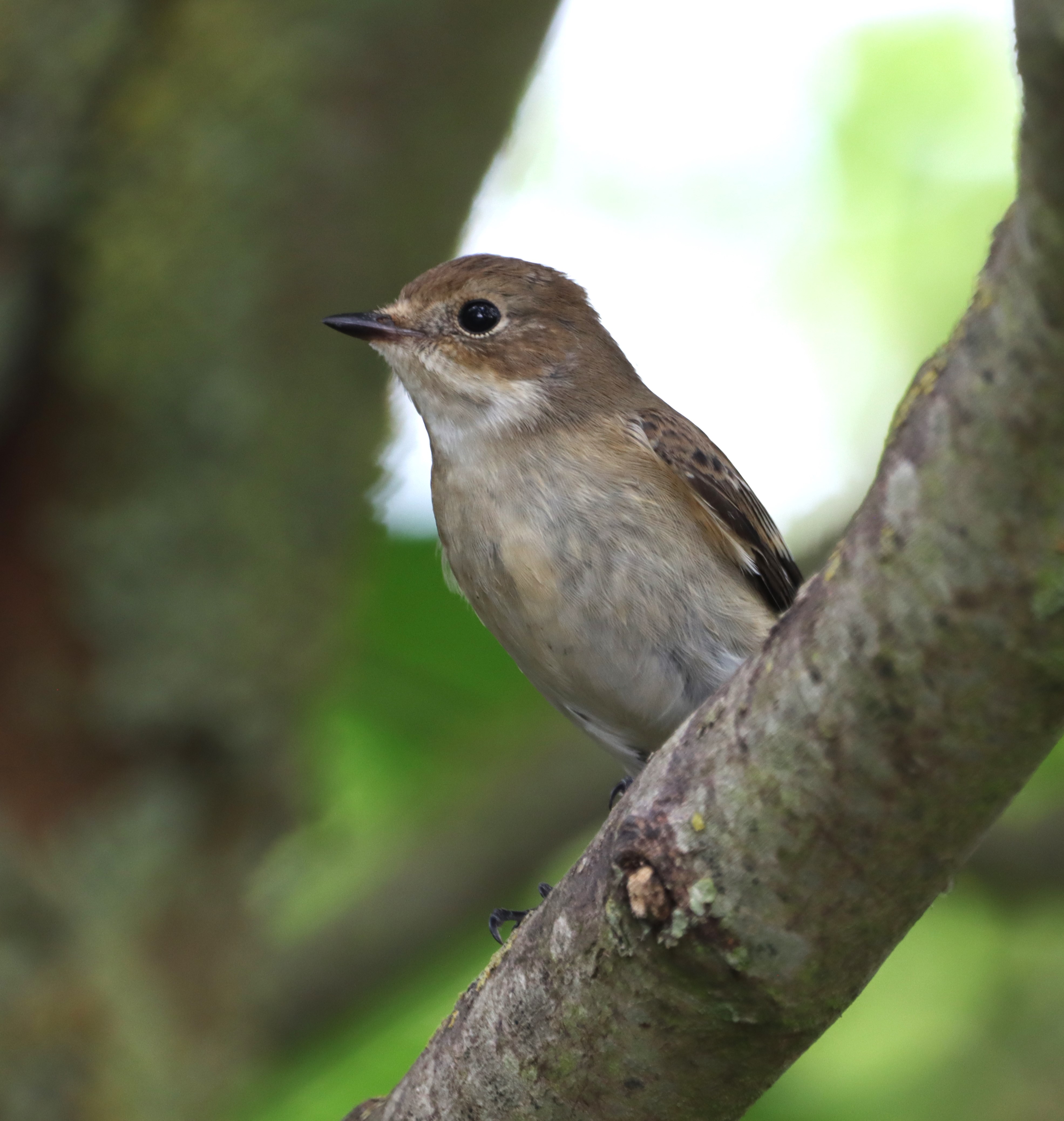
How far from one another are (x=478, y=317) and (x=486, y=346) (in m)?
0.16

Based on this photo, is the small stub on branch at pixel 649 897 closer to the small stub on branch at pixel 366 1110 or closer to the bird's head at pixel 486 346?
the small stub on branch at pixel 366 1110

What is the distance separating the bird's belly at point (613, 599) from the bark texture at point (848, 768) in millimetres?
1799

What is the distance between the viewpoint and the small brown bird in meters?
4.64

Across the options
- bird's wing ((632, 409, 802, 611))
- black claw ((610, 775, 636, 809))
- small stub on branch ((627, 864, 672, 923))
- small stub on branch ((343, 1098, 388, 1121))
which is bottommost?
small stub on branch ((343, 1098, 388, 1121))

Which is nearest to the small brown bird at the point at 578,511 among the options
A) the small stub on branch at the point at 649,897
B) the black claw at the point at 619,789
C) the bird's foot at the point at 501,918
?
the black claw at the point at 619,789

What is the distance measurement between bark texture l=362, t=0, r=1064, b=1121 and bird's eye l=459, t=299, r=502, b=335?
3.15 m

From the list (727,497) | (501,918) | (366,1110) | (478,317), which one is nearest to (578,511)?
(727,497)

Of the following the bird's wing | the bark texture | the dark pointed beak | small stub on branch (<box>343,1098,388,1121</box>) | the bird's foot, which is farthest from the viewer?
the dark pointed beak

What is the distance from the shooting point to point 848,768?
2.09 m

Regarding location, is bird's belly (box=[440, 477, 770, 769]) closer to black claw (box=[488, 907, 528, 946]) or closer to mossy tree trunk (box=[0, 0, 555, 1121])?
black claw (box=[488, 907, 528, 946])

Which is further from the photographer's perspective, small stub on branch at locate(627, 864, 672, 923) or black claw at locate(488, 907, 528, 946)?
black claw at locate(488, 907, 528, 946)

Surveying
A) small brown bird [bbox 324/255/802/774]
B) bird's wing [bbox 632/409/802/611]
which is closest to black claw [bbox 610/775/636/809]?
small brown bird [bbox 324/255/802/774]

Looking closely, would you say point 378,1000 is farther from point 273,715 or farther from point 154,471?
point 154,471

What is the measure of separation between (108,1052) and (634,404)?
3.45 metres
